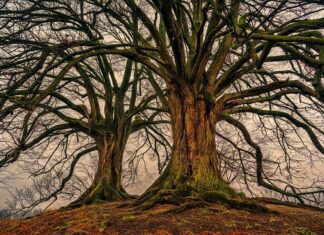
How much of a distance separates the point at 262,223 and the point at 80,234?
2551mm

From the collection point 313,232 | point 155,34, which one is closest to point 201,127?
point 155,34

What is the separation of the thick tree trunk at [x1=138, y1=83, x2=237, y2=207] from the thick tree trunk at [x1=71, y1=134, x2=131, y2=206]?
7.05 feet

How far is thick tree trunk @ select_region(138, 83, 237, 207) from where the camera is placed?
21.2 ft

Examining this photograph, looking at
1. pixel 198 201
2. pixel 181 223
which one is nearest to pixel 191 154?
pixel 198 201

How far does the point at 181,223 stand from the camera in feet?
16.1

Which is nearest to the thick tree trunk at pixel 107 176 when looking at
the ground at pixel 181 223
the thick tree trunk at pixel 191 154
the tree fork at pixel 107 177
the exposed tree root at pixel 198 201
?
the tree fork at pixel 107 177

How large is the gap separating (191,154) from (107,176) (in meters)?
3.18

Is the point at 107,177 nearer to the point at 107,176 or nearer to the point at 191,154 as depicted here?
the point at 107,176

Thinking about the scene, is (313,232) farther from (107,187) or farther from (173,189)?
(107,187)

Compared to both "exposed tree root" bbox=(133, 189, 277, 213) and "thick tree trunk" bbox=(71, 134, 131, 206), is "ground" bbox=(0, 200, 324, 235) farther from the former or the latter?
"thick tree trunk" bbox=(71, 134, 131, 206)

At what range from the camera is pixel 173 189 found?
639cm

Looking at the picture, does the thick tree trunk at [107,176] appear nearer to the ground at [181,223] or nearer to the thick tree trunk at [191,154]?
the thick tree trunk at [191,154]

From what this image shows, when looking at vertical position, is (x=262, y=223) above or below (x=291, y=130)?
below

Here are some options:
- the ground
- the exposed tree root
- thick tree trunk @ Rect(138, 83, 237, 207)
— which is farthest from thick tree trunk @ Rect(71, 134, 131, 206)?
the exposed tree root
